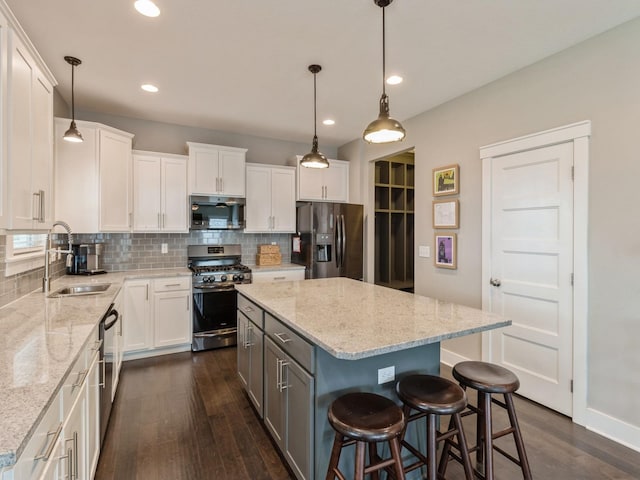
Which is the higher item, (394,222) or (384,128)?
(384,128)

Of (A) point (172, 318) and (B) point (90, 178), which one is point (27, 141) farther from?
(A) point (172, 318)

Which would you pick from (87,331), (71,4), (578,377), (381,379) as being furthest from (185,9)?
(578,377)

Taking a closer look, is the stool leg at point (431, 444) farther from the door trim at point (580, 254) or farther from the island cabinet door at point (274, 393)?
the door trim at point (580, 254)

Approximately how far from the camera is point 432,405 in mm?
1453

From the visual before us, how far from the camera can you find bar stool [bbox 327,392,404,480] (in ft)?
4.24

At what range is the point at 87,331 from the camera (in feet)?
5.42

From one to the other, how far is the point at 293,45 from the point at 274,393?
2.48m

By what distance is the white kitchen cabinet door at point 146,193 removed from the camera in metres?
3.78

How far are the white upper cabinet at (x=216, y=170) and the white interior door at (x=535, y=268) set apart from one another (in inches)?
116

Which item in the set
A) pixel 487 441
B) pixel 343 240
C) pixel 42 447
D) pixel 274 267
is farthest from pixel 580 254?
pixel 274 267

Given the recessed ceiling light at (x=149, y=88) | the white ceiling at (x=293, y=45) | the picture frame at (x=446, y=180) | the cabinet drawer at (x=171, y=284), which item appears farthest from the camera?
the cabinet drawer at (x=171, y=284)

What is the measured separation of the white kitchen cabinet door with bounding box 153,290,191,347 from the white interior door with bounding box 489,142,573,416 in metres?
3.26

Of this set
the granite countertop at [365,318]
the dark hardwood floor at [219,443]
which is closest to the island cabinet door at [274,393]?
the dark hardwood floor at [219,443]

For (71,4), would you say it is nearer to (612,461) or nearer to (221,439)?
(221,439)
